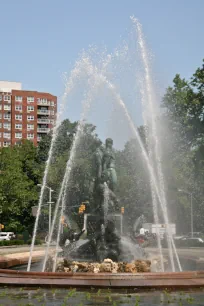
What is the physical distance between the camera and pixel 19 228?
7850 centimetres

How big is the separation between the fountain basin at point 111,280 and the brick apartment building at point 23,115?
4395 inches

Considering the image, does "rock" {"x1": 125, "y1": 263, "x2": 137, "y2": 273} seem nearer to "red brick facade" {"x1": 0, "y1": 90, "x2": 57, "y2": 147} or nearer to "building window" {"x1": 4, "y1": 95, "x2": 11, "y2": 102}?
"red brick facade" {"x1": 0, "y1": 90, "x2": 57, "y2": 147}

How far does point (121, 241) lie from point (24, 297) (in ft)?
28.9

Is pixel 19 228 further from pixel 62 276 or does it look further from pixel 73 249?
pixel 62 276

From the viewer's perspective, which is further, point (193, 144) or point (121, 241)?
point (193, 144)

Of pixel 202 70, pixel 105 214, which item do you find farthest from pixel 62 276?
pixel 202 70

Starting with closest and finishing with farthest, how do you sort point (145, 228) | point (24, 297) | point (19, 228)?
point (24, 297)
point (145, 228)
point (19, 228)

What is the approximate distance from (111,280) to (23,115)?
116131 millimetres

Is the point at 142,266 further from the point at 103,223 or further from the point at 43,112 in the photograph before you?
the point at 43,112

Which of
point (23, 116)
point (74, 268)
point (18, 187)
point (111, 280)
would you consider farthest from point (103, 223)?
point (23, 116)

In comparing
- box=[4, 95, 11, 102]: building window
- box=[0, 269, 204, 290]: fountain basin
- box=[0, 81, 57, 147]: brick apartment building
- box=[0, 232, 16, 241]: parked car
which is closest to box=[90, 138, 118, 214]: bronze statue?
box=[0, 269, 204, 290]: fountain basin

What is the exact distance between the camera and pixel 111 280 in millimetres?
16438

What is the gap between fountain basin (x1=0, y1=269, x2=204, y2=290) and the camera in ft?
53.5

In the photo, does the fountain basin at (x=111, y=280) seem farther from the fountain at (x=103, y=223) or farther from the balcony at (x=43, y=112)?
the balcony at (x=43, y=112)
